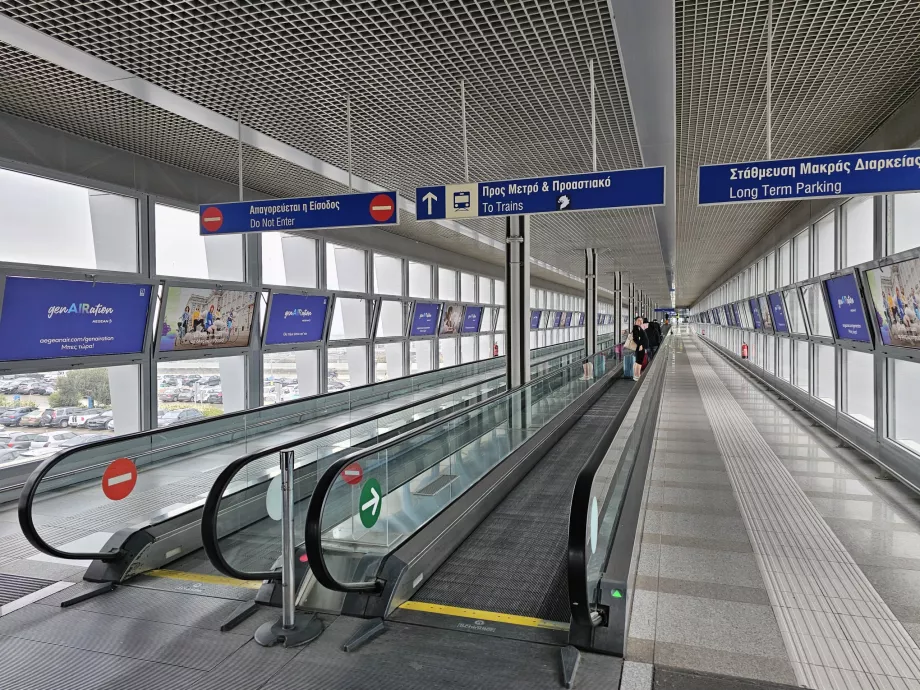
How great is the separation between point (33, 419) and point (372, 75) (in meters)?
6.13

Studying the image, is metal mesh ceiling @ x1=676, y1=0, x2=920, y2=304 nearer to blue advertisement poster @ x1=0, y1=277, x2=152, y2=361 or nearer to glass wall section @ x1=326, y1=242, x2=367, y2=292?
blue advertisement poster @ x1=0, y1=277, x2=152, y2=361

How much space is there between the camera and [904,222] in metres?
7.26

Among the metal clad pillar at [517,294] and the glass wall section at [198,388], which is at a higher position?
the metal clad pillar at [517,294]

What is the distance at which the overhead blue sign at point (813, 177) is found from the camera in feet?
16.1

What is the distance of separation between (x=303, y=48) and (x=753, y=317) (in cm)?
1700

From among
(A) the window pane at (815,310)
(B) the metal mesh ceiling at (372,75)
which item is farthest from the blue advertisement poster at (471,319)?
(B) the metal mesh ceiling at (372,75)

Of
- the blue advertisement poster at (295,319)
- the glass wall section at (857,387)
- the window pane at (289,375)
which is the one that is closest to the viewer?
the glass wall section at (857,387)

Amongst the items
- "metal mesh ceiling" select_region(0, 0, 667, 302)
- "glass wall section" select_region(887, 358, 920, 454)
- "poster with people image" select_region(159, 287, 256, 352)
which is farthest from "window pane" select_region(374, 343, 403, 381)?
"glass wall section" select_region(887, 358, 920, 454)

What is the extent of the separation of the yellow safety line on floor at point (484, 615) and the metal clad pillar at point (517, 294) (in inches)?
306

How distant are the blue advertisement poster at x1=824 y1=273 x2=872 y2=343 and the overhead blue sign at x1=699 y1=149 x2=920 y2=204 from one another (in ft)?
10.1

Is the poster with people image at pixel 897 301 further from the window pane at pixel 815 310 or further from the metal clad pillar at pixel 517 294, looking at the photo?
the metal clad pillar at pixel 517 294

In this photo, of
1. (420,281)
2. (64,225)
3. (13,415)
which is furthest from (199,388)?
(420,281)

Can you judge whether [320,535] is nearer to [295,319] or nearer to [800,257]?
[295,319]

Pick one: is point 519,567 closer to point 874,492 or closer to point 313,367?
point 874,492
